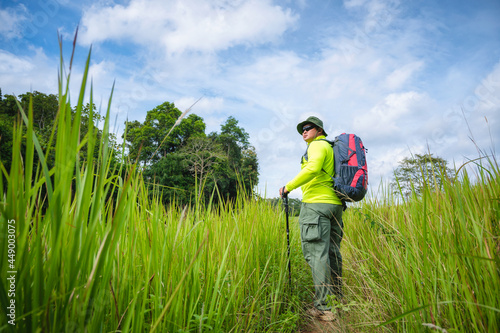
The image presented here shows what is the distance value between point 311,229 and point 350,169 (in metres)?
0.80

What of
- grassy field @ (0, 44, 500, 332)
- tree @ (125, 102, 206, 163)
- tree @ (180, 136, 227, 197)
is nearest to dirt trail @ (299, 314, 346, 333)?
grassy field @ (0, 44, 500, 332)

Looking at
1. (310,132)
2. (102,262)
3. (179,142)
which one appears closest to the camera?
(102,262)

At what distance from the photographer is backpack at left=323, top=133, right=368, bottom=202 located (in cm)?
288

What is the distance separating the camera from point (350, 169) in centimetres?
297

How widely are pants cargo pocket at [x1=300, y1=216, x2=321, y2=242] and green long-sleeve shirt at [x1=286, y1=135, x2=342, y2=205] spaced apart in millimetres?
222

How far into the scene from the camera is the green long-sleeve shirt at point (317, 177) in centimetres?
293

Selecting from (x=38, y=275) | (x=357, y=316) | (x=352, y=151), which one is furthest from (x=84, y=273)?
(x=352, y=151)

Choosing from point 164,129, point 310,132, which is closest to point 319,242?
point 310,132

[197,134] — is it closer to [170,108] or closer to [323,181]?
[170,108]

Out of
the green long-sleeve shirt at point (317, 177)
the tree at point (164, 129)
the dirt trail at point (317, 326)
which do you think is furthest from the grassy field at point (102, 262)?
the tree at point (164, 129)

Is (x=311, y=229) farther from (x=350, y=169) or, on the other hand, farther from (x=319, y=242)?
(x=350, y=169)

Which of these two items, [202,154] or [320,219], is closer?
[320,219]

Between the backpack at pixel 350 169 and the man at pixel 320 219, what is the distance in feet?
0.31

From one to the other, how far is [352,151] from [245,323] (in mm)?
2099
